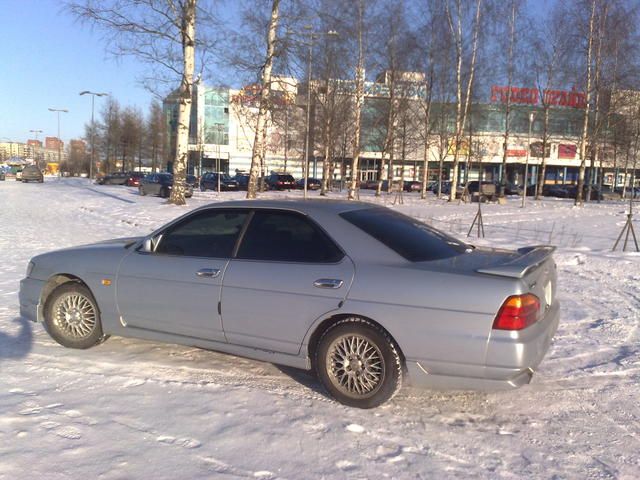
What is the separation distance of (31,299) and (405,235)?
379 cm

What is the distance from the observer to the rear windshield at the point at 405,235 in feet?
14.0

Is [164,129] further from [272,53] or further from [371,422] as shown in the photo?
[371,422]

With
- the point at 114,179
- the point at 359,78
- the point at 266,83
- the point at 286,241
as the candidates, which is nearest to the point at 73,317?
the point at 286,241

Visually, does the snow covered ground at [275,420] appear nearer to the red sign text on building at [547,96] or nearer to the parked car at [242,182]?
the red sign text on building at [547,96]

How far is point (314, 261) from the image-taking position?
4.28 m

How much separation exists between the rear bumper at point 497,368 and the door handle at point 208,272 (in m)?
1.74

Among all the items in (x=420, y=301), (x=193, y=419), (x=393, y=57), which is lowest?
(x=193, y=419)

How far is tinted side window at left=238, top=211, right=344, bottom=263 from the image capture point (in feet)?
14.1

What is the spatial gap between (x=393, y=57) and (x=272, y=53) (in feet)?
42.1

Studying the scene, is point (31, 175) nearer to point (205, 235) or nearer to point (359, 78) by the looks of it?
point (359, 78)

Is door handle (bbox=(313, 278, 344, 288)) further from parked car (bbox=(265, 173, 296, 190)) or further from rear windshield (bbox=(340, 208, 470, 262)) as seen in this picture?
parked car (bbox=(265, 173, 296, 190))

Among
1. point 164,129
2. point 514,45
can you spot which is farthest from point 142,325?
point 164,129

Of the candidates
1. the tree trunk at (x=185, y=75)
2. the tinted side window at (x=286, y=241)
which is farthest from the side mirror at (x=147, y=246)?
the tree trunk at (x=185, y=75)

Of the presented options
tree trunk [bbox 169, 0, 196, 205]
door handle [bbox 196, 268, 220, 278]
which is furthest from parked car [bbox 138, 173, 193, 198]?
door handle [bbox 196, 268, 220, 278]
